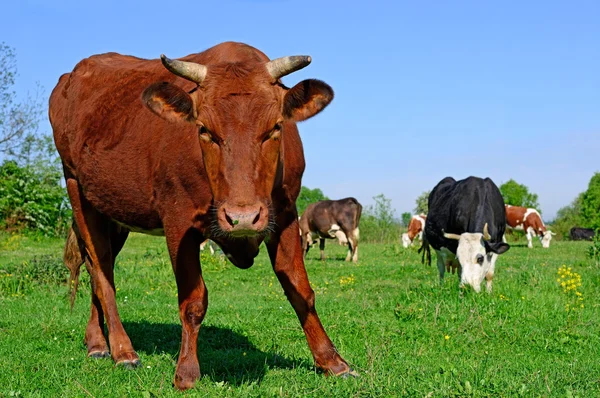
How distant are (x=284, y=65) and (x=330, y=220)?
2248 cm

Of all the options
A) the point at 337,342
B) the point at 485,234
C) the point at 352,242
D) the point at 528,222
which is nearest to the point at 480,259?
the point at 485,234

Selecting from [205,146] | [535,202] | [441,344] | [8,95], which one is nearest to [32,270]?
[441,344]

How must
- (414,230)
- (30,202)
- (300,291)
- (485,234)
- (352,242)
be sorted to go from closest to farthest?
(300,291)
(485,234)
(352,242)
(30,202)
(414,230)

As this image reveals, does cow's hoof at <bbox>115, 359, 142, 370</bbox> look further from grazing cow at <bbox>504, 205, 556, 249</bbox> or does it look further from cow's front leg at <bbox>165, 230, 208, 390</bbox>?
grazing cow at <bbox>504, 205, 556, 249</bbox>

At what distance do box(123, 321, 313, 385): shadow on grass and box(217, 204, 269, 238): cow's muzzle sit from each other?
4.48ft

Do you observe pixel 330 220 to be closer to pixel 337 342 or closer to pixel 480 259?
pixel 480 259

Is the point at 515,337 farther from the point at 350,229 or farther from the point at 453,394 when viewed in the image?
the point at 350,229

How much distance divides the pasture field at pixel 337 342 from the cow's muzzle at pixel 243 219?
106cm

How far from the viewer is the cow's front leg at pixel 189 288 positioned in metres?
5.24

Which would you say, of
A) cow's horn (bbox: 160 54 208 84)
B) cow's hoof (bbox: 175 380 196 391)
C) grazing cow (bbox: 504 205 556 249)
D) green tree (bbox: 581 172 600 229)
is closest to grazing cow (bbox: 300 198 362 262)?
grazing cow (bbox: 504 205 556 249)

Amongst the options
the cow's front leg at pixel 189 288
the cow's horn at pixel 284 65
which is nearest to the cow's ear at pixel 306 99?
the cow's horn at pixel 284 65

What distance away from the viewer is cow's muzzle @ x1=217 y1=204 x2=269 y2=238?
4238 mm

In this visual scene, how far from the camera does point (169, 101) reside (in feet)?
16.2

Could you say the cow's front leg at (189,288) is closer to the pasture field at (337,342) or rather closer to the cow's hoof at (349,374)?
the pasture field at (337,342)
